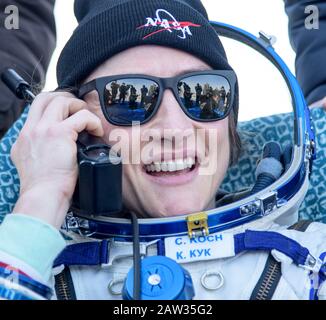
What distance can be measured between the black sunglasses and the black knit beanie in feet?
0.27

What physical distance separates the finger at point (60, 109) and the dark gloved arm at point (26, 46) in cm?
51

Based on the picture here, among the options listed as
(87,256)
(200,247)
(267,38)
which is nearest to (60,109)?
(87,256)

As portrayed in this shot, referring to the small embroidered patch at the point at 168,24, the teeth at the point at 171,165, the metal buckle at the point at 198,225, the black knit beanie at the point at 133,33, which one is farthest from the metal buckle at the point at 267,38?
the metal buckle at the point at 198,225

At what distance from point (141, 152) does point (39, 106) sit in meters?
0.25

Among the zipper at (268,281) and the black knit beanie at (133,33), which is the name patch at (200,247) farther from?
the black knit beanie at (133,33)

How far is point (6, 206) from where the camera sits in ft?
4.72

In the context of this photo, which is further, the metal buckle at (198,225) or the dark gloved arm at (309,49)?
the dark gloved arm at (309,49)

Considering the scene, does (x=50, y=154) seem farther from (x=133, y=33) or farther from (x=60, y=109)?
(x=133, y=33)

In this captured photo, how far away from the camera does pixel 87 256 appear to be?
1120 millimetres

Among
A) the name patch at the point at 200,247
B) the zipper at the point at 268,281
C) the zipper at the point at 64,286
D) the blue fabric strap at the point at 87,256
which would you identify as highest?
the name patch at the point at 200,247

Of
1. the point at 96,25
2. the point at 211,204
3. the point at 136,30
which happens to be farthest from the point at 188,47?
the point at 211,204

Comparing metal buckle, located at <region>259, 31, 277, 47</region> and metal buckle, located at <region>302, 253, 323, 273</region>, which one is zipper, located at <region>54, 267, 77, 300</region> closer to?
metal buckle, located at <region>302, 253, 323, 273</region>

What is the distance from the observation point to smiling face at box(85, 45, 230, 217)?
120cm

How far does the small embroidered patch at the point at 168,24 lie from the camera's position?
4.27 feet
